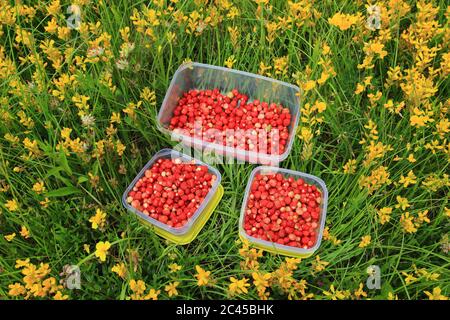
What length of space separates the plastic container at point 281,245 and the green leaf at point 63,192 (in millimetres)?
915

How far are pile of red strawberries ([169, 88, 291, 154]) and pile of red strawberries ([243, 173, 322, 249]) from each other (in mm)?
228

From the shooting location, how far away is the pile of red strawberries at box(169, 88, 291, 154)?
107 inches

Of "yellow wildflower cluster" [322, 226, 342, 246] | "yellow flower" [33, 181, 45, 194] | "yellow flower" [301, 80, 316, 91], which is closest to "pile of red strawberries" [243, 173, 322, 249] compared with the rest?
"yellow wildflower cluster" [322, 226, 342, 246]

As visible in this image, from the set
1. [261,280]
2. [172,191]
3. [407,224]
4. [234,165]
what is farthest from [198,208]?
[407,224]

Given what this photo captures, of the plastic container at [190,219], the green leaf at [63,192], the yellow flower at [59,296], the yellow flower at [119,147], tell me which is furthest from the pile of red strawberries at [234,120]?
the yellow flower at [59,296]

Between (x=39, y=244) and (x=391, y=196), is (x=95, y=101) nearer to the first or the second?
(x=39, y=244)

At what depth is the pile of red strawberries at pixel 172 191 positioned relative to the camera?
2490 mm

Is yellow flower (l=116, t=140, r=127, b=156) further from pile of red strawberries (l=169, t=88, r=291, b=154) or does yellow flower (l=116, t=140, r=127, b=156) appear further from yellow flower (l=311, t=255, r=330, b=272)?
yellow flower (l=311, t=255, r=330, b=272)

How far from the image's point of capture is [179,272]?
219 cm

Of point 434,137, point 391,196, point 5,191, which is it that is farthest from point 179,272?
point 434,137

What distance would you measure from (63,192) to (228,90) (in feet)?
4.27

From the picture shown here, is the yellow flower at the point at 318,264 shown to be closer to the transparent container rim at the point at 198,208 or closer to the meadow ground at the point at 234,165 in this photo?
the meadow ground at the point at 234,165

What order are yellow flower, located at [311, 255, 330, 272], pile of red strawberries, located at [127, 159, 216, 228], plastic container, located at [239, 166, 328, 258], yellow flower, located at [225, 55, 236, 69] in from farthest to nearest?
1. yellow flower, located at [225, 55, 236, 69]
2. pile of red strawberries, located at [127, 159, 216, 228]
3. plastic container, located at [239, 166, 328, 258]
4. yellow flower, located at [311, 255, 330, 272]

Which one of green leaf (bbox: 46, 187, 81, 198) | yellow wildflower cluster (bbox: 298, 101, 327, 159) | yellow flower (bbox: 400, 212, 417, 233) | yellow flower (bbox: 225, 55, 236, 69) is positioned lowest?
green leaf (bbox: 46, 187, 81, 198)
